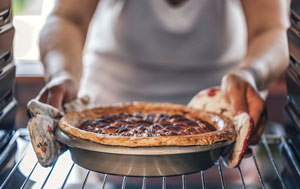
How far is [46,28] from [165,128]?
2.93 ft

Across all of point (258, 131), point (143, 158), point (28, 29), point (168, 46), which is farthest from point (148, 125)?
point (28, 29)

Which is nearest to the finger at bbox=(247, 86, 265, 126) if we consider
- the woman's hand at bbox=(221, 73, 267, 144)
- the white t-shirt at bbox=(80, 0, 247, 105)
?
the woman's hand at bbox=(221, 73, 267, 144)

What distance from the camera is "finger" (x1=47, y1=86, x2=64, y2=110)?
3.87 ft

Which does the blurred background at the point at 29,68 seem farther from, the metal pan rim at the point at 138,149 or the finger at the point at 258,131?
the metal pan rim at the point at 138,149

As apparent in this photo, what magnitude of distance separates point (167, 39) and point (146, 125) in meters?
0.77

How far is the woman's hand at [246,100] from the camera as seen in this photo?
115 centimetres

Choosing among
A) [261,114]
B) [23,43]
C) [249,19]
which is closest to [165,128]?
[261,114]

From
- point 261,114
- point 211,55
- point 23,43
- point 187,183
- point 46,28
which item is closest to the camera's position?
point 187,183

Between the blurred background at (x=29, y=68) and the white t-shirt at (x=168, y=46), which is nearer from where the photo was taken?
the white t-shirt at (x=168, y=46)

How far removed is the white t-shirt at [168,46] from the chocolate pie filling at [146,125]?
2.01 ft

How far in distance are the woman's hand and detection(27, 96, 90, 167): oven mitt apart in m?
0.50

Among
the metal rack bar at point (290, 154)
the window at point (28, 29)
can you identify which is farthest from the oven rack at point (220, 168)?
the window at point (28, 29)

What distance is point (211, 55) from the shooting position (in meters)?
1.85

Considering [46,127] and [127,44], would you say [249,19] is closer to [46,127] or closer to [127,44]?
[127,44]
